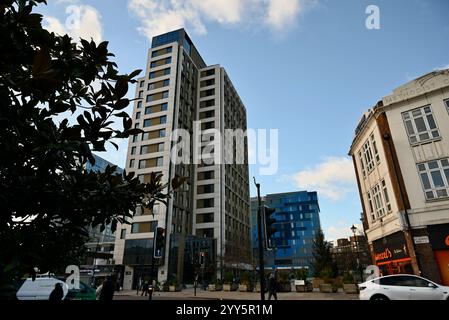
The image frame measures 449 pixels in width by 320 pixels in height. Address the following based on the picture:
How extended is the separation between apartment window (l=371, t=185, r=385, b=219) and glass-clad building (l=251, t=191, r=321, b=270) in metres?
85.4

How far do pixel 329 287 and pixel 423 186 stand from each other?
12.4m

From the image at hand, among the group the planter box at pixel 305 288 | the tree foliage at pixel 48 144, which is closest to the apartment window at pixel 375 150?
the planter box at pixel 305 288

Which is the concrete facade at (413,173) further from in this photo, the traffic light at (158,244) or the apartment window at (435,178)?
the traffic light at (158,244)

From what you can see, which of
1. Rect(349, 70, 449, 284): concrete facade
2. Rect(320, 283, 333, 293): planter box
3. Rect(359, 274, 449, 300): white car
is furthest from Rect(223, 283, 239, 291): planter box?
Rect(359, 274, 449, 300): white car

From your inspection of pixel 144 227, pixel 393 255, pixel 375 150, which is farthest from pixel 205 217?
pixel 393 255

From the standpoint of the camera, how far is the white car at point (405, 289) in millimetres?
10055

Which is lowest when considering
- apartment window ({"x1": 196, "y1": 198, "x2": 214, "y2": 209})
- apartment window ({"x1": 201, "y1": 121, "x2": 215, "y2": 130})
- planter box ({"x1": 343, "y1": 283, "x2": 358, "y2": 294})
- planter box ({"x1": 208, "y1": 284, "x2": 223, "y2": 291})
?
planter box ({"x1": 208, "y1": 284, "x2": 223, "y2": 291})

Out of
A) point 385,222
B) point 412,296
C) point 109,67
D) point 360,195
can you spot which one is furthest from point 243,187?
point 109,67

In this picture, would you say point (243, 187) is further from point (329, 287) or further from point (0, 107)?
point (0, 107)

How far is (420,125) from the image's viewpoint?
1839 centimetres

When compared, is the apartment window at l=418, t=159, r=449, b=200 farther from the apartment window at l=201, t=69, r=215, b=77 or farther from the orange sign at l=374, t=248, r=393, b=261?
the apartment window at l=201, t=69, r=215, b=77

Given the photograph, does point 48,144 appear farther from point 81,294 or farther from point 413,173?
point 413,173

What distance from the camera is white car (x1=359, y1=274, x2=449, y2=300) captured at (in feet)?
33.0

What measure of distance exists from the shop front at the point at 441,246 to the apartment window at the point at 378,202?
4.44 meters
